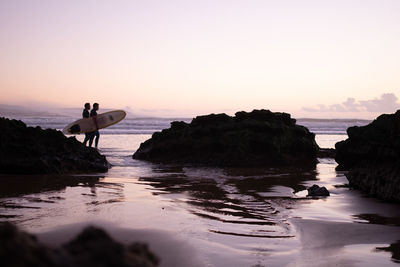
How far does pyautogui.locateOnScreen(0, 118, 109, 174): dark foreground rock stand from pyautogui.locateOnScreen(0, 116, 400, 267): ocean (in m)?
0.62

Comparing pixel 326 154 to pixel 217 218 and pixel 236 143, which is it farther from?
pixel 217 218

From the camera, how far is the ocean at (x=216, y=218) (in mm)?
4125

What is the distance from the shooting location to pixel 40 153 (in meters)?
10.2

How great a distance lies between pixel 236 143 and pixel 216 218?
868cm

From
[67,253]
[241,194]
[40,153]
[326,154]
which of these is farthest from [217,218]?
[326,154]

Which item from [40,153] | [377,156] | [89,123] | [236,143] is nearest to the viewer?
[377,156]

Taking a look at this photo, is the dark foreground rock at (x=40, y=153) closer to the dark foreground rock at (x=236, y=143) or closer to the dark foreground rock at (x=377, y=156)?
the dark foreground rock at (x=236, y=143)

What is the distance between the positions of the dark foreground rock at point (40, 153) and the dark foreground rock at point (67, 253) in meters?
8.90

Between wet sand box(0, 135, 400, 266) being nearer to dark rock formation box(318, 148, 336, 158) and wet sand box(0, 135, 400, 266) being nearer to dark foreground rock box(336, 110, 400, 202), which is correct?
dark foreground rock box(336, 110, 400, 202)

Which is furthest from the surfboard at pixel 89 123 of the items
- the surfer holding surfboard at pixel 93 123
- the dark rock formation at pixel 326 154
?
the dark rock formation at pixel 326 154

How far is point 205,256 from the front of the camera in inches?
155

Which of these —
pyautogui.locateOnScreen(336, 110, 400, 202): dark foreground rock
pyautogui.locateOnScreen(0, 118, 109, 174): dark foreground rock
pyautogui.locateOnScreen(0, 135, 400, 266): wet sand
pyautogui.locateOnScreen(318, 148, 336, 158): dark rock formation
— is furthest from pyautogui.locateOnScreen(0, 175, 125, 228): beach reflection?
pyautogui.locateOnScreen(318, 148, 336, 158): dark rock formation

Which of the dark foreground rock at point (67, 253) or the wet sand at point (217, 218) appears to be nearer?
the dark foreground rock at point (67, 253)

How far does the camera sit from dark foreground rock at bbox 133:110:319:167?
45.9 ft
